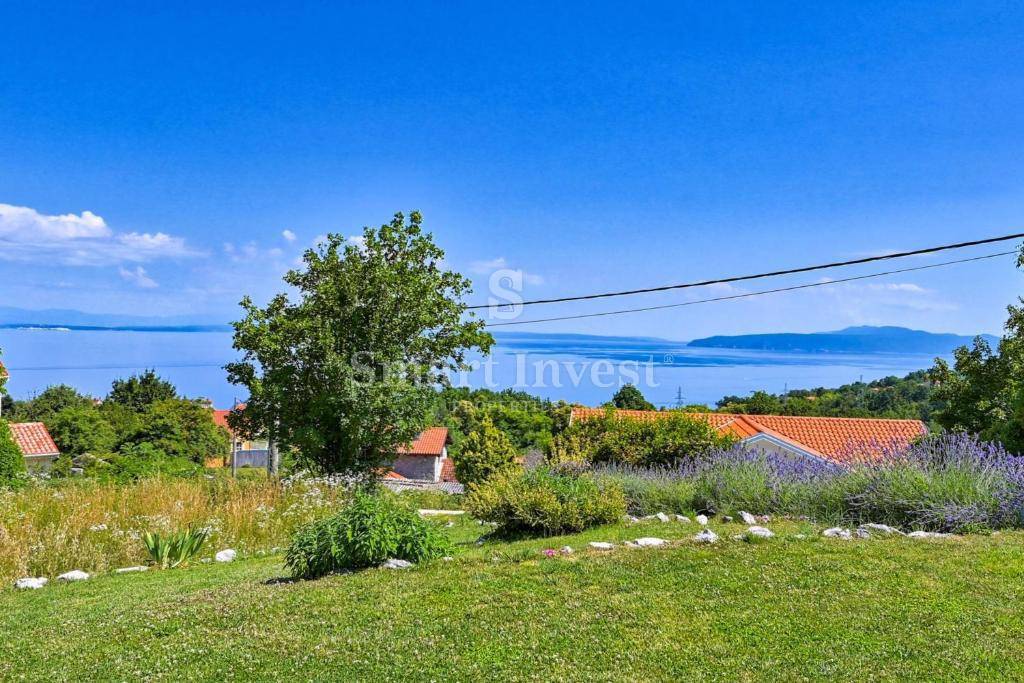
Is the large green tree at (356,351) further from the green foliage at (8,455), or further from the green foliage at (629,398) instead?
the green foliage at (629,398)

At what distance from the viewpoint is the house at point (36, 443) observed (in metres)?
30.4

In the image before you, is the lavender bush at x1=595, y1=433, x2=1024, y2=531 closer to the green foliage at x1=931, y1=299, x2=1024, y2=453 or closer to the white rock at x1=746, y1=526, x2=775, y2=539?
the white rock at x1=746, y1=526, x2=775, y2=539

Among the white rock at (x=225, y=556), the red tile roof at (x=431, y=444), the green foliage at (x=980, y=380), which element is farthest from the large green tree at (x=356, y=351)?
the red tile roof at (x=431, y=444)

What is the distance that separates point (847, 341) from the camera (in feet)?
380

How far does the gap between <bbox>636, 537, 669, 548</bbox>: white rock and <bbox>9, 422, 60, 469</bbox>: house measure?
31.2m

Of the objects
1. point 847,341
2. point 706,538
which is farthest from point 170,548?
point 847,341

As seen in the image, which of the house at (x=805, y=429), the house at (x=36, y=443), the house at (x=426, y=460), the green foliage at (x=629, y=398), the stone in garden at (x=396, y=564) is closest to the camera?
the stone in garden at (x=396, y=564)

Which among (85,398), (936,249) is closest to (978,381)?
(936,249)

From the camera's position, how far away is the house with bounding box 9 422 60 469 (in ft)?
99.8

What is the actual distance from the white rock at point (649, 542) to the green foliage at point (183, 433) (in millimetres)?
26304

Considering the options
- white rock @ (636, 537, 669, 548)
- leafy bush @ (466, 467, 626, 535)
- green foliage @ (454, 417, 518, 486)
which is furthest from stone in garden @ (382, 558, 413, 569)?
green foliage @ (454, 417, 518, 486)

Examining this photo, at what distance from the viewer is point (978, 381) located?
1866 centimetres

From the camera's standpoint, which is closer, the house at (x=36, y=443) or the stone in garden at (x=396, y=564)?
the stone in garden at (x=396, y=564)

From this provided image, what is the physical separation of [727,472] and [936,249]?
4.50 metres
